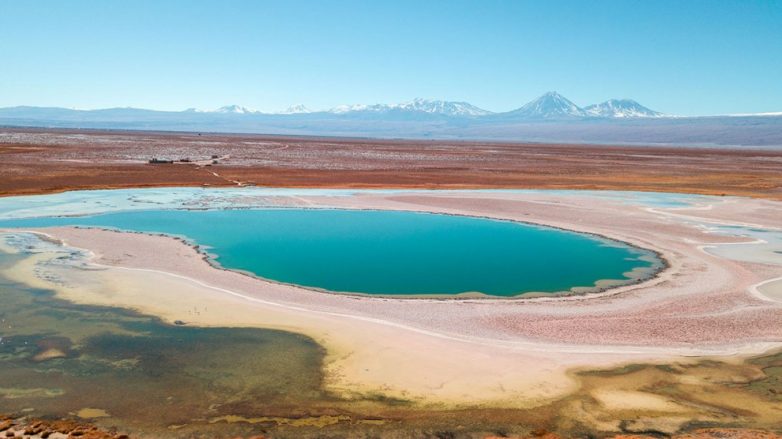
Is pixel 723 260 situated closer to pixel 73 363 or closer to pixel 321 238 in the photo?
pixel 321 238

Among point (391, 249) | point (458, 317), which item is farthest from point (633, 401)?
point (391, 249)

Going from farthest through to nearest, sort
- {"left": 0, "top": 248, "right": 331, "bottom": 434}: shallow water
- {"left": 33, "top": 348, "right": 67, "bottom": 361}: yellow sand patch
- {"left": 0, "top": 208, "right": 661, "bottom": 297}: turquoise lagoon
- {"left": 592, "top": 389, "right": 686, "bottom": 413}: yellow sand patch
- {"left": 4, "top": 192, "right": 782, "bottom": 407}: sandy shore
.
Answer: {"left": 0, "top": 208, "right": 661, "bottom": 297}: turquoise lagoon
{"left": 33, "top": 348, "right": 67, "bottom": 361}: yellow sand patch
{"left": 4, "top": 192, "right": 782, "bottom": 407}: sandy shore
{"left": 592, "top": 389, "right": 686, "bottom": 413}: yellow sand patch
{"left": 0, "top": 248, "right": 331, "bottom": 434}: shallow water

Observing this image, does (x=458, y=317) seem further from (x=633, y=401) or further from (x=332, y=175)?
(x=332, y=175)

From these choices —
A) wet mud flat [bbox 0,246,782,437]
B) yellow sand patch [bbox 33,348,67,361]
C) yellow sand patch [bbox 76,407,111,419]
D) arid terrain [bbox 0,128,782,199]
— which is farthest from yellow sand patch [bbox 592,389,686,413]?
arid terrain [bbox 0,128,782,199]

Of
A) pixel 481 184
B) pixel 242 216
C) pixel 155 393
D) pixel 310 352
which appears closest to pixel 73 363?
pixel 155 393

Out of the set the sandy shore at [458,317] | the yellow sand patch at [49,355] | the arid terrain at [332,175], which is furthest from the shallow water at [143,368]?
the arid terrain at [332,175]

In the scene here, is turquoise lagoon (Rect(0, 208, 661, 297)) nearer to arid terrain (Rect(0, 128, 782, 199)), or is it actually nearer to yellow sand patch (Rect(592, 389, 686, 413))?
yellow sand patch (Rect(592, 389, 686, 413))

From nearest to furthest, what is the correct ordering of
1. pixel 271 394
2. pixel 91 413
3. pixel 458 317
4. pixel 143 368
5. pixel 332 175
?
pixel 91 413 → pixel 271 394 → pixel 143 368 → pixel 458 317 → pixel 332 175
